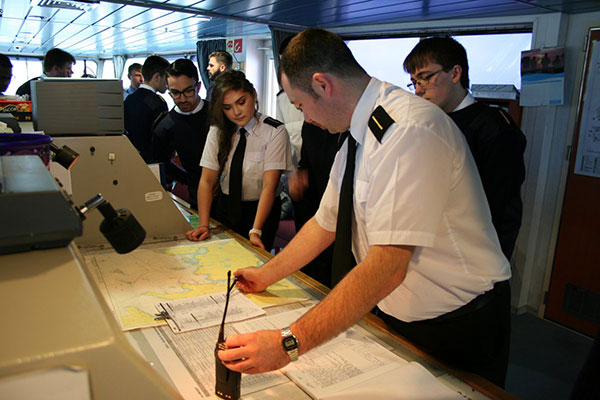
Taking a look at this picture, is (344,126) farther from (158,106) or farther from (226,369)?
(158,106)

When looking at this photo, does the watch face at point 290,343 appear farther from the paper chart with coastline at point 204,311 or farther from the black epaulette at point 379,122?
the black epaulette at point 379,122

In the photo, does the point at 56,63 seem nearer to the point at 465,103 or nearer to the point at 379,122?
the point at 465,103

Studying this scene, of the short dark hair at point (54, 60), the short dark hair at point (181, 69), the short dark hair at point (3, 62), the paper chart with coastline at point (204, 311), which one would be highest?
the short dark hair at point (54, 60)

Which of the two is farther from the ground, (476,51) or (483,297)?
(476,51)

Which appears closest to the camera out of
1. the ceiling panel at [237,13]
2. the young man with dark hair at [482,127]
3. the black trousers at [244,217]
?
the young man with dark hair at [482,127]

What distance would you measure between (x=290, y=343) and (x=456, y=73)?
1.79 m

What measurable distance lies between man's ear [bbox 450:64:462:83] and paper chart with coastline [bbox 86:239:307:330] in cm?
134

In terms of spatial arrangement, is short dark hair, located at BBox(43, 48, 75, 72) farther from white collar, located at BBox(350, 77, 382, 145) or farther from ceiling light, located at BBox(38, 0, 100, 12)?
white collar, located at BBox(350, 77, 382, 145)

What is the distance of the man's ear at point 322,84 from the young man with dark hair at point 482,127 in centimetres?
122

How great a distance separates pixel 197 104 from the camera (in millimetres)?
2969

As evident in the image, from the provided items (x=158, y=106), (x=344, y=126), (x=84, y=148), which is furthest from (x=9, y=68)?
(x=344, y=126)

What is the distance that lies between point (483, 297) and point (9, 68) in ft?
13.9

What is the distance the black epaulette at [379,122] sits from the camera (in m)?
1.11

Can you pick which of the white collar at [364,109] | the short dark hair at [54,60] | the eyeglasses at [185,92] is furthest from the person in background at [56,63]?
the white collar at [364,109]
